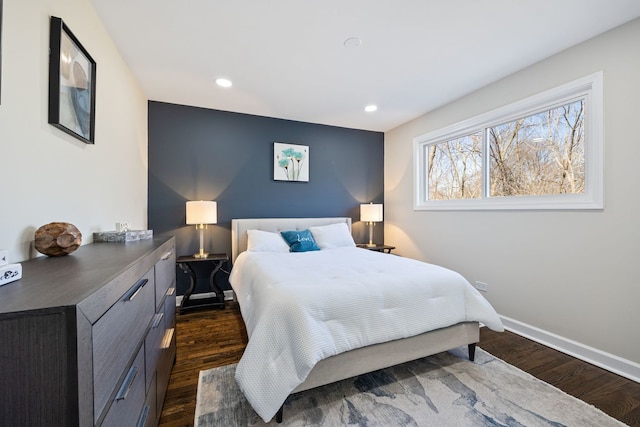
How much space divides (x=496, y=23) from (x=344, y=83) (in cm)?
136

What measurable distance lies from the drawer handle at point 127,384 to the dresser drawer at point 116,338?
0.04 meters

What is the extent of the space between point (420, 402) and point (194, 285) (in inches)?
104

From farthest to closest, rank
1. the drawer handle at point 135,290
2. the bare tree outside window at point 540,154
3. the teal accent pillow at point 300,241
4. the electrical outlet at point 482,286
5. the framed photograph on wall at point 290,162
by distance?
the framed photograph on wall at point 290,162 < the teal accent pillow at point 300,241 < the electrical outlet at point 482,286 < the bare tree outside window at point 540,154 < the drawer handle at point 135,290

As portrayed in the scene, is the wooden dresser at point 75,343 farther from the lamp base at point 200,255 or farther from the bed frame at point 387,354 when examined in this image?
the lamp base at point 200,255

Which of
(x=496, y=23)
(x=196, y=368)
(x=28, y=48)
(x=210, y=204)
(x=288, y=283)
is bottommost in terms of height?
(x=196, y=368)

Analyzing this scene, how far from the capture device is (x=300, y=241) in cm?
329

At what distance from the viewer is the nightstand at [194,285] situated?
3062 millimetres

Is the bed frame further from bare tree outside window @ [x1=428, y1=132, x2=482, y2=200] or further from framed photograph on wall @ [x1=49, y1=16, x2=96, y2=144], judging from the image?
framed photograph on wall @ [x1=49, y1=16, x2=96, y2=144]

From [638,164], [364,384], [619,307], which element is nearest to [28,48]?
[364,384]

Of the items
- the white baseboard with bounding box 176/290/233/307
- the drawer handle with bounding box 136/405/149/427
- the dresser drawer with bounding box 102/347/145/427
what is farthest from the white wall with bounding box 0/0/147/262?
the white baseboard with bounding box 176/290/233/307

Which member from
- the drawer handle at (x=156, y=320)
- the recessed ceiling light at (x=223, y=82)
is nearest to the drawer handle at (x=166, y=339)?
the drawer handle at (x=156, y=320)

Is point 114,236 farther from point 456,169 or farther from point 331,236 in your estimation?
point 456,169

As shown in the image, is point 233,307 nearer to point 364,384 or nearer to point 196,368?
point 196,368

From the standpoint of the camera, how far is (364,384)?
178 cm
